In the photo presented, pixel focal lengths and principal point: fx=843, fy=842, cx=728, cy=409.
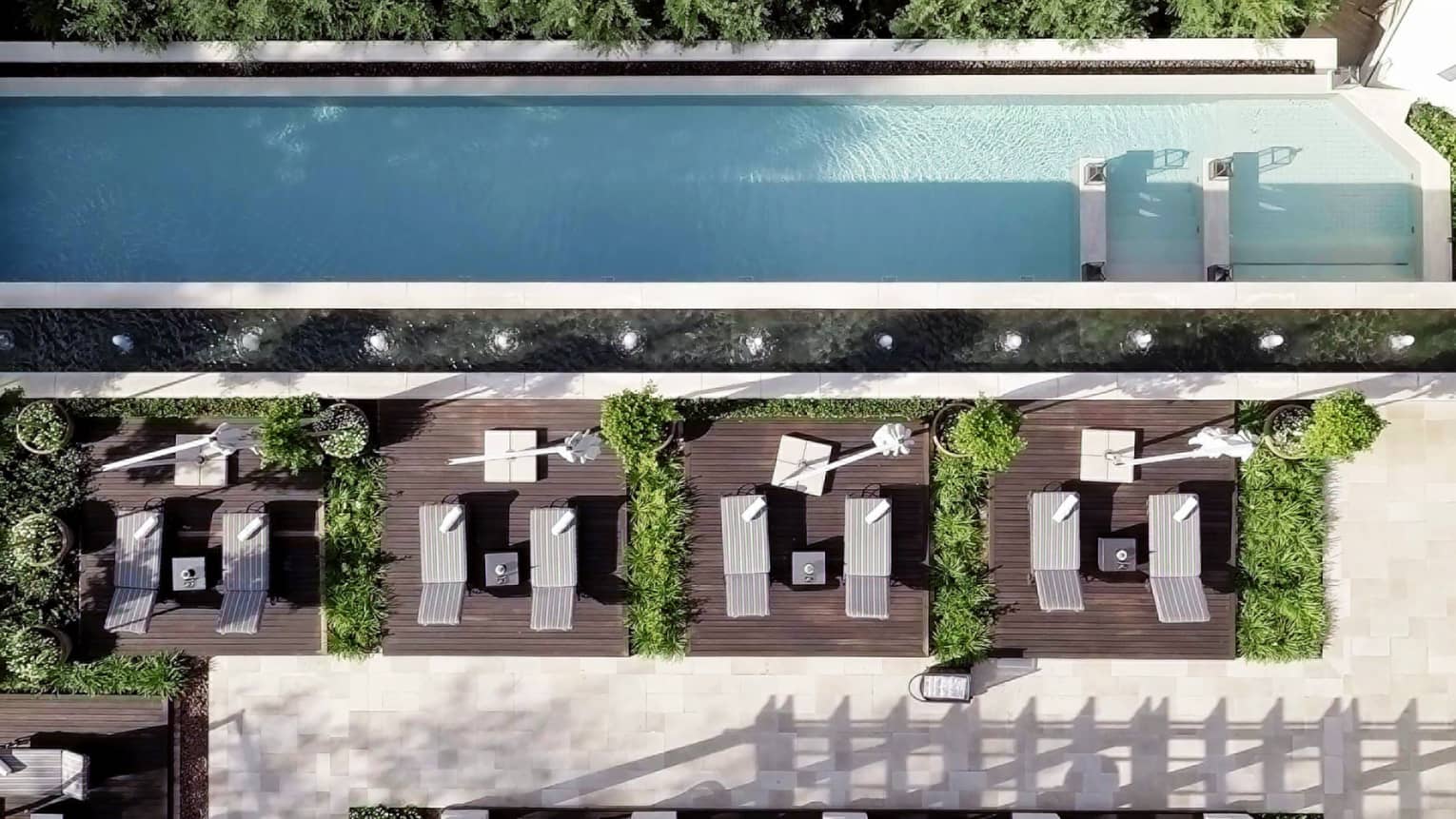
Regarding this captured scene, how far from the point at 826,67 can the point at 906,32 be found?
1.33 metres

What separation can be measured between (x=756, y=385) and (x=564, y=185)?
15.1ft

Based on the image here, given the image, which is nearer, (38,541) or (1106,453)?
(38,541)

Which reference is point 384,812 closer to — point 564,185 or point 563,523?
point 563,523

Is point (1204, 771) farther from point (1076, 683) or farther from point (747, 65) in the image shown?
point (747, 65)

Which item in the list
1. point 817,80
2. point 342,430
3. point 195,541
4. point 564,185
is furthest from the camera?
point 564,185

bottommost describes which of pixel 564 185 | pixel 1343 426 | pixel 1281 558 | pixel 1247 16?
pixel 1281 558

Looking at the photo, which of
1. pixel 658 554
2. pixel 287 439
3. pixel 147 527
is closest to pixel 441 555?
pixel 287 439

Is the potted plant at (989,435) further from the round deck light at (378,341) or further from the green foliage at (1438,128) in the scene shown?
the round deck light at (378,341)

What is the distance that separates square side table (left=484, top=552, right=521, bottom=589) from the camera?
41.1 ft

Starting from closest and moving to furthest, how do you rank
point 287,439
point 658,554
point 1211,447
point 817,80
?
point 1211,447 < point 287,439 < point 658,554 < point 817,80

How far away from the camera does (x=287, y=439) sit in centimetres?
1166

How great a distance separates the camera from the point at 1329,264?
13227 millimetres

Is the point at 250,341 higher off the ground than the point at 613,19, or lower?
lower

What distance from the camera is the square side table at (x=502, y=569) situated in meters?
12.5
